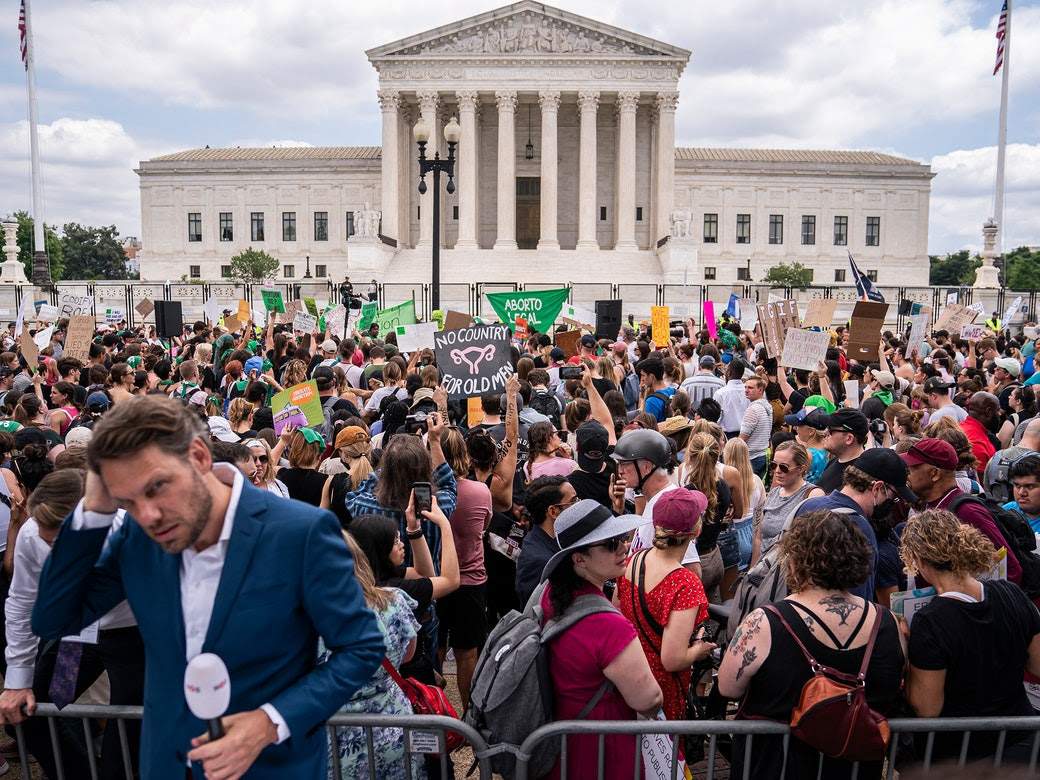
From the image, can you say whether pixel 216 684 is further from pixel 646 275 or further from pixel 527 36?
pixel 527 36

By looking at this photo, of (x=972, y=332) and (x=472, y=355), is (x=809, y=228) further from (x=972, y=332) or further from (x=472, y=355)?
(x=472, y=355)

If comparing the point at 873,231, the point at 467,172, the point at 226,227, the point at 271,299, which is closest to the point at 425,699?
the point at 271,299

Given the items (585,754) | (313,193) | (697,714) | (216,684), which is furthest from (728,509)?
(313,193)

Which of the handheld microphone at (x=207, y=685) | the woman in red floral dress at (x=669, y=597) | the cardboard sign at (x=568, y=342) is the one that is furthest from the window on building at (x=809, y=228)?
the handheld microphone at (x=207, y=685)

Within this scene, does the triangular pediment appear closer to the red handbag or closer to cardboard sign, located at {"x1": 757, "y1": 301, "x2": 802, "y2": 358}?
cardboard sign, located at {"x1": 757, "y1": 301, "x2": 802, "y2": 358}

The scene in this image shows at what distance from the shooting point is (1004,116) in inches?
1398

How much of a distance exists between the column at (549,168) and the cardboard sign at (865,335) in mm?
41175

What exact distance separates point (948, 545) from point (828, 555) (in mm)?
577

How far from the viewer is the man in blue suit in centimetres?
226

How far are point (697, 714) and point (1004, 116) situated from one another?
39.3m

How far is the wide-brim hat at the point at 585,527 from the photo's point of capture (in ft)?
10.8

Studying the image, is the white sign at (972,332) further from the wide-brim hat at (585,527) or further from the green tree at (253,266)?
the green tree at (253,266)

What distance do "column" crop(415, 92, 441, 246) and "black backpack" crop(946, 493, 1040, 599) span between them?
157 feet

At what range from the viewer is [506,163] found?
5253 cm
